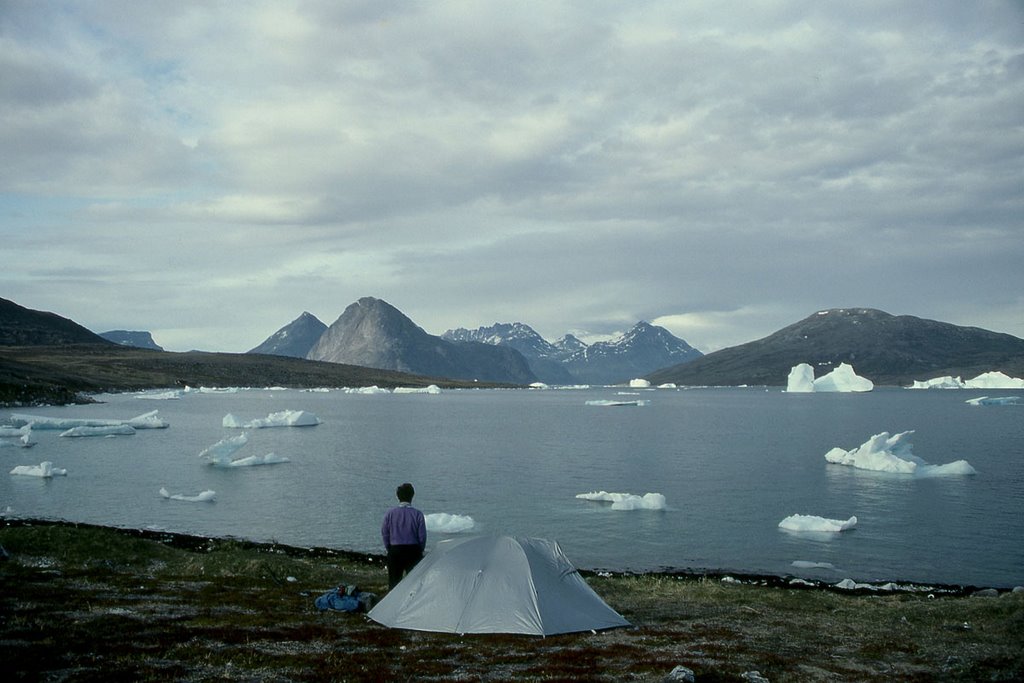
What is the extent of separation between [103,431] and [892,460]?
6862 cm

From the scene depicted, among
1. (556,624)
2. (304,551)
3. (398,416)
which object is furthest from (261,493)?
(398,416)

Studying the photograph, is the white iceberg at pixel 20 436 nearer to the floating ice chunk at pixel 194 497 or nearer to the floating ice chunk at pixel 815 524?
the floating ice chunk at pixel 194 497

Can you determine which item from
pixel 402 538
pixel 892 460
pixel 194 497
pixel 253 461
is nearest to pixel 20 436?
pixel 253 461

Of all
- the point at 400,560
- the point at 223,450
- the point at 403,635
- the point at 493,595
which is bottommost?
the point at 223,450

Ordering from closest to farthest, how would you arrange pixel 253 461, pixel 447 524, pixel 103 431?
pixel 447 524 < pixel 253 461 < pixel 103 431

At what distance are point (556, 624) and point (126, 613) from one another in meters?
8.91

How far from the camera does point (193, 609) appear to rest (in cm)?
1684

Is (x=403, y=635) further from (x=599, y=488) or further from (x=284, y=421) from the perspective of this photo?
(x=284, y=421)

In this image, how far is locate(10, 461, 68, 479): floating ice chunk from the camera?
160 feet

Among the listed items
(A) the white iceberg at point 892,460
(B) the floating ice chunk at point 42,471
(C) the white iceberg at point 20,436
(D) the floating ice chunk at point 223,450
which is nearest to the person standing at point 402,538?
(B) the floating ice chunk at point 42,471

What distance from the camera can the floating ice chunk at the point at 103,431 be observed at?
70325mm

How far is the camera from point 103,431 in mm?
72750

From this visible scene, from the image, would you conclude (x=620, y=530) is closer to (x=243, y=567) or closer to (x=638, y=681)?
(x=243, y=567)

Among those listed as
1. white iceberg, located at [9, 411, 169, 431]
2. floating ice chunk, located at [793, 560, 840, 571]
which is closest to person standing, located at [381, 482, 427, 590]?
floating ice chunk, located at [793, 560, 840, 571]
